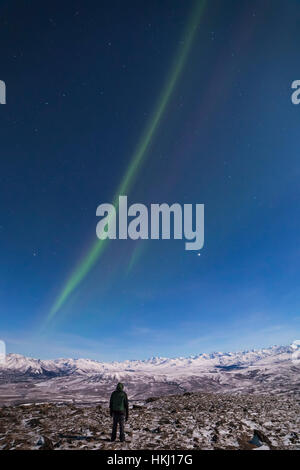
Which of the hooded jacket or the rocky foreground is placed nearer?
the rocky foreground

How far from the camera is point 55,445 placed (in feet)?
35.1

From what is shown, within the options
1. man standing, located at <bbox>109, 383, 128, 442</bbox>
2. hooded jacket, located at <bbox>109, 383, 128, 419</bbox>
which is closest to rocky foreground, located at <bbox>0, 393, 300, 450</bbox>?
man standing, located at <bbox>109, 383, 128, 442</bbox>

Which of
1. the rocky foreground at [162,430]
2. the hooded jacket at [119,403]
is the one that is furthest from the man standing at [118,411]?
the rocky foreground at [162,430]

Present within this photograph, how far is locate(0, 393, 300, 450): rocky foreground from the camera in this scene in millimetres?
10891

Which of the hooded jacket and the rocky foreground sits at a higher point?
the hooded jacket

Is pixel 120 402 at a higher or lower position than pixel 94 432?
higher

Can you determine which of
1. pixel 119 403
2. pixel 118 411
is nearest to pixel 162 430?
pixel 118 411

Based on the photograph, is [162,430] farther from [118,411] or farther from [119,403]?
[119,403]

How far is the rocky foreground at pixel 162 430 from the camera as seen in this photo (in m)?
10.9

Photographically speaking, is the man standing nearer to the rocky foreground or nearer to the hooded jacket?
the hooded jacket
